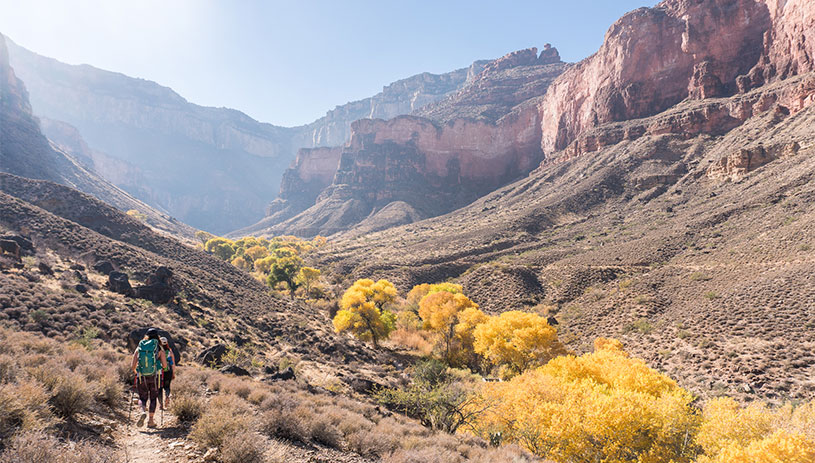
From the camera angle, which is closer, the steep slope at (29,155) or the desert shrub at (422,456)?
the desert shrub at (422,456)

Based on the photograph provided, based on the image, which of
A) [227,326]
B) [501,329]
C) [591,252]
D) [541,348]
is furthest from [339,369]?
[591,252]

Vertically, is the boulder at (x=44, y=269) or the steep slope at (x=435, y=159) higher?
the steep slope at (x=435, y=159)

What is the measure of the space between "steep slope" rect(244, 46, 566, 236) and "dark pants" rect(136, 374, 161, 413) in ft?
392

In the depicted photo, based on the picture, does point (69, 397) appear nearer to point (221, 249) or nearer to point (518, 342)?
point (518, 342)

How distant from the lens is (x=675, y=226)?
47.3 meters

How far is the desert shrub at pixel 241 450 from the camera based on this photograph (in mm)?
5883

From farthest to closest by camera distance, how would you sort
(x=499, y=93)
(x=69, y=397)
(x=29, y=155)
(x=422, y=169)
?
(x=499, y=93) < (x=422, y=169) < (x=29, y=155) < (x=69, y=397)

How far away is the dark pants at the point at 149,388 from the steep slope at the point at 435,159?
11961cm

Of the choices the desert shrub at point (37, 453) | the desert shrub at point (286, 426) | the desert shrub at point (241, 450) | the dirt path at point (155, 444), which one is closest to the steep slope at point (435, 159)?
the desert shrub at point (286, 426)

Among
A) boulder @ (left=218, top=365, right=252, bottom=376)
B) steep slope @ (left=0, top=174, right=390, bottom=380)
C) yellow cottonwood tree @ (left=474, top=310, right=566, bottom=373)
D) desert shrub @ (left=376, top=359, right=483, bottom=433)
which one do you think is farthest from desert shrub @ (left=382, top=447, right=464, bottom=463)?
yellow cottonwood tree @ (left=474, top=310, right=566, bottom=373)

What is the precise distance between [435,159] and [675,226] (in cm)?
12549

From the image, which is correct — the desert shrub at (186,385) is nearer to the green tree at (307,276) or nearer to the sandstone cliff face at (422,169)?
the green tree at (307,276)

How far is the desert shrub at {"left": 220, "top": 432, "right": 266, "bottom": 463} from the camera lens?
5.88 meters

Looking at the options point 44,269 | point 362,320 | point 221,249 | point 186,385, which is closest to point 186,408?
point 186,385
